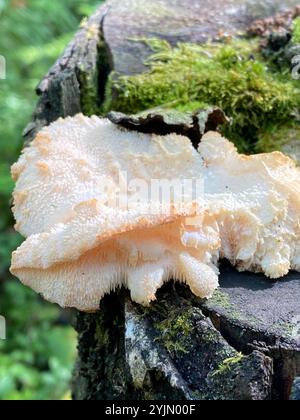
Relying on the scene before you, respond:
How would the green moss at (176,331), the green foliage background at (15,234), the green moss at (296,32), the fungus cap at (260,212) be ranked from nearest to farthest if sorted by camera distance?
the green moss at (176,331) < the fungus cap at (260,212) < the green moss at (296,32) < the green foliage background at (15,234)

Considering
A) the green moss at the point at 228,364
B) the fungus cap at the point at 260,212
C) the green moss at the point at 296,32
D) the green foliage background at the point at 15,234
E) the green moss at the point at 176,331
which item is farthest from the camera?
the green foliage background at the point at 15,234

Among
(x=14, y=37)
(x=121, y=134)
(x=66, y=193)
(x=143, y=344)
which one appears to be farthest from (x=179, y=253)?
(x=14, y=37)

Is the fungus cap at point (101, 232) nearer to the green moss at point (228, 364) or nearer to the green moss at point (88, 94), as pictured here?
the green moss at point (228, 364)

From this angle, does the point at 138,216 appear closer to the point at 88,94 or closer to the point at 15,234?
the point at 88,94

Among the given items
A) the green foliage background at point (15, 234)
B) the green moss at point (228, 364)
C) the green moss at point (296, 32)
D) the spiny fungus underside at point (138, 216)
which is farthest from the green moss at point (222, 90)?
the green foliage background at point (15, 234)

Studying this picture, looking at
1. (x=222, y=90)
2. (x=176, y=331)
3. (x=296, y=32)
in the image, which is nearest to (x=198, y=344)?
(x=176, y=331)

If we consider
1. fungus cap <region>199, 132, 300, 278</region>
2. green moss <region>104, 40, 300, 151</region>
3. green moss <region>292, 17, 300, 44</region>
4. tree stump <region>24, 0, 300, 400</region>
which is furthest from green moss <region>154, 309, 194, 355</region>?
green moss <region>292, 17, 300, 44</region>
